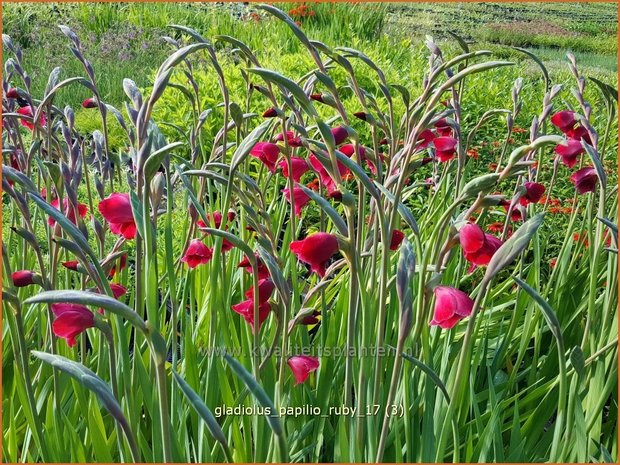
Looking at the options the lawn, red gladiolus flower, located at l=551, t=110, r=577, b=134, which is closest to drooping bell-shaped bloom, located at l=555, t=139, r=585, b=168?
the lawn

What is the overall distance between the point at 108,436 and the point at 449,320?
27.5 inches

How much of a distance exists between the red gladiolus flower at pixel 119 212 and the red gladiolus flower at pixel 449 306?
53cm

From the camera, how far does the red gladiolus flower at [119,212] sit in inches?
50.2

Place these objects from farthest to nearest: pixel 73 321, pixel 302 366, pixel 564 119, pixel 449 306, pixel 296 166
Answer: pixel 564 119, pixel 296 166, pixel 302 366, pixel 449 306, pixel 73 321

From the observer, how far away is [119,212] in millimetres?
1286

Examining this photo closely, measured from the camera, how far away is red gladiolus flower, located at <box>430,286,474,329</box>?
1.15 meters

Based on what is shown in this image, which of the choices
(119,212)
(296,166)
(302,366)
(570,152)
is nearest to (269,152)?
(296,166)

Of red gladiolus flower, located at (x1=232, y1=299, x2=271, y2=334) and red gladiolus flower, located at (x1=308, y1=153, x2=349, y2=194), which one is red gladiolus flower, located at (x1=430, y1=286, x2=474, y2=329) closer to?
red gladiolus flower, located at (x1=232, y1=299, x2=271, y2=334)

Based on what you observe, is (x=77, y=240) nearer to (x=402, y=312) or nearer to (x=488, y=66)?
(x=402, y=312)

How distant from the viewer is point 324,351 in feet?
5.00

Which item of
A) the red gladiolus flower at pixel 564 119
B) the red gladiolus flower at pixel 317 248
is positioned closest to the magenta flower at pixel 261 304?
the red gladiolus flower at pixel 317 248

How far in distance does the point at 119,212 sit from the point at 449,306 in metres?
0.57

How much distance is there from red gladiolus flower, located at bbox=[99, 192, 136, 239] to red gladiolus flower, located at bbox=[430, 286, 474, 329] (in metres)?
0.53

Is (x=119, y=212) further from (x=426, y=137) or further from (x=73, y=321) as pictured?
(x=426, y=137)
